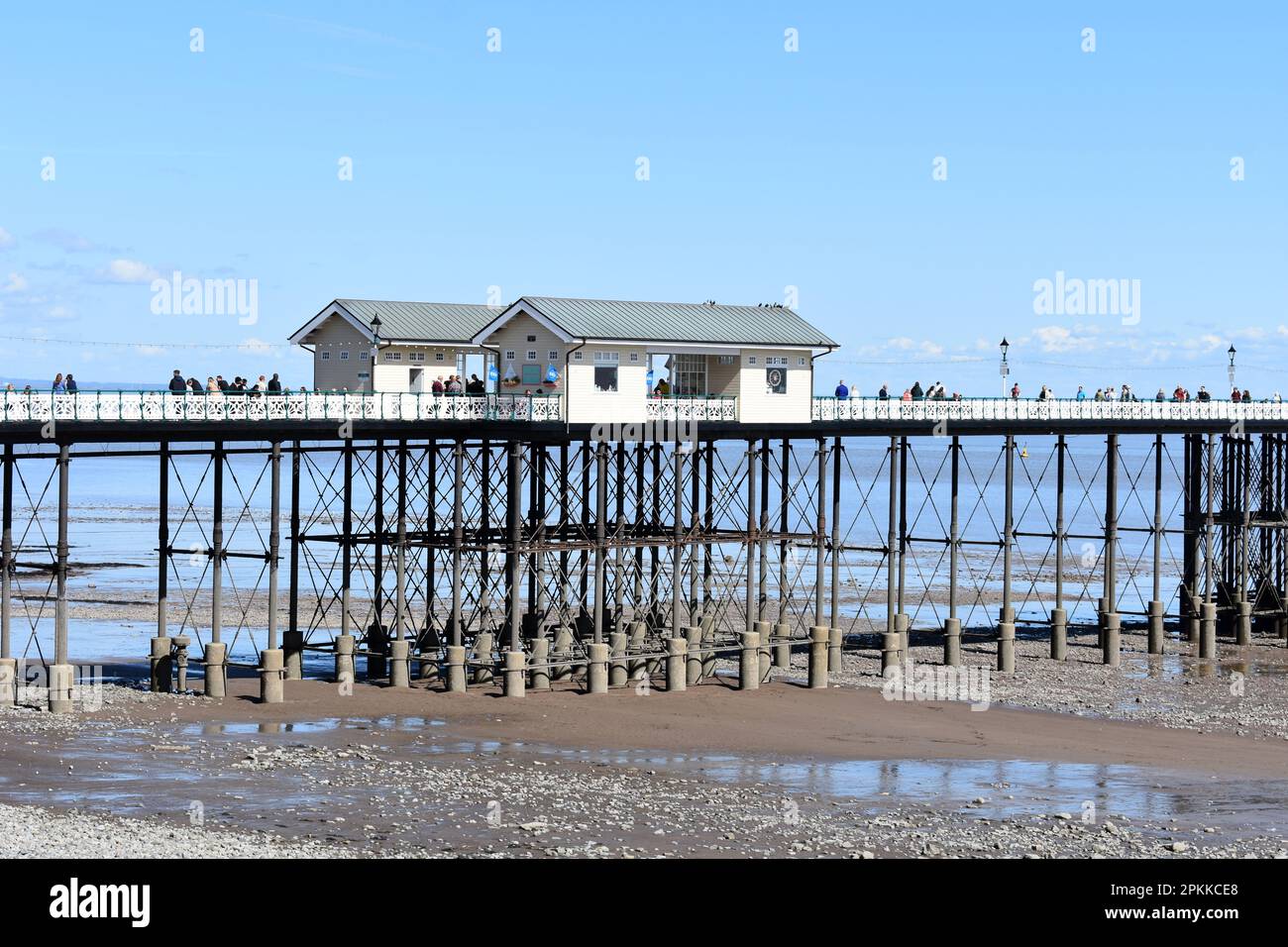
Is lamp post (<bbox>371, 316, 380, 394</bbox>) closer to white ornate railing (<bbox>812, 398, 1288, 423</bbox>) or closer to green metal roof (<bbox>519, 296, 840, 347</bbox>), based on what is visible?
green metal roof (<bbox>519, 296, 840, 347</bbox>)

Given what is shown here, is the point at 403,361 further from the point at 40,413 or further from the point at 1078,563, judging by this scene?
the point at 1078,563

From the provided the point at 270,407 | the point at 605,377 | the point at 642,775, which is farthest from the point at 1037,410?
the point at 642,775

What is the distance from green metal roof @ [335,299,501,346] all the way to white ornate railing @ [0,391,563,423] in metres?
3.14

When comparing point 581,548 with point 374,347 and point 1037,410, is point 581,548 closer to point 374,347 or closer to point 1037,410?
point 374,347

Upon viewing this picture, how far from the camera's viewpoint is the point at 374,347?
134 feet

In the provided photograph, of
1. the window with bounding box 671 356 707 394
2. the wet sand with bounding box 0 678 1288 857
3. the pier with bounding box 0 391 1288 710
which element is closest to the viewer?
the wet sand with bounding box 0 678 1288 857

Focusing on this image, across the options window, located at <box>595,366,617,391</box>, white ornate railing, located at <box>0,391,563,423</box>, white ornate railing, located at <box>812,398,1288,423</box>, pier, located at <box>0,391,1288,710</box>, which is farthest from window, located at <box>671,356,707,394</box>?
white ornate railing, located at <box>0,391,563,423</box>

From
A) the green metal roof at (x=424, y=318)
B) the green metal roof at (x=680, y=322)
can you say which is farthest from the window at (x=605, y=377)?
the green metal roof at (x=424, y=318)

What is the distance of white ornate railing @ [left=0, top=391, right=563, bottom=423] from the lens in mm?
32469

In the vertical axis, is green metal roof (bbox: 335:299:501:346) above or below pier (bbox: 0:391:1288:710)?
above

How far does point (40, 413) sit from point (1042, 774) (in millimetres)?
19115

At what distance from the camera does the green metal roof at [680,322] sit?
4094 cm

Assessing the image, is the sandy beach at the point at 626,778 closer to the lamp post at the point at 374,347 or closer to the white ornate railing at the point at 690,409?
the white ornate railing at the point at 690,409
